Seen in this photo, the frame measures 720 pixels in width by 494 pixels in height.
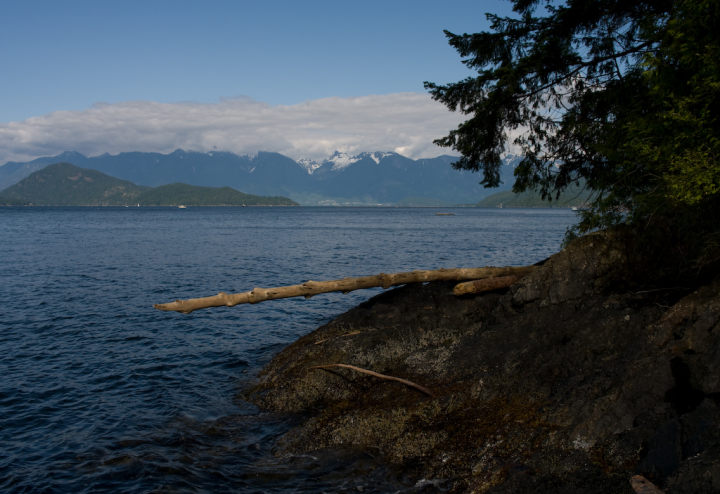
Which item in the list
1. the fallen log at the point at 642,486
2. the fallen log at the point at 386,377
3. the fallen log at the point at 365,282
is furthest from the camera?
the fallen log at the point at 365,282

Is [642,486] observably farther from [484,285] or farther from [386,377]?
[484,285]

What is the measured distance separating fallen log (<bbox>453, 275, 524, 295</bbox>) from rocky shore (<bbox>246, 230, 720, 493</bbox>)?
0.84 feet

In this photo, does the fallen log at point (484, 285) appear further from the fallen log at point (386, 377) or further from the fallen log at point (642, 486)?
the fallen log at point (642, 486)

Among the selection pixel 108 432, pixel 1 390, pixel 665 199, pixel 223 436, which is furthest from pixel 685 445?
pixel 1 390

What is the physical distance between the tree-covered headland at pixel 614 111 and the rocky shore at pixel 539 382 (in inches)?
48.7

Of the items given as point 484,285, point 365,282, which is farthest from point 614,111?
point 365,282

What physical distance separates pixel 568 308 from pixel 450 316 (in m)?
3.05

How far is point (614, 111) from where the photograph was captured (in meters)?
11.0

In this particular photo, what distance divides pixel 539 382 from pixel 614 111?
7.41 meters

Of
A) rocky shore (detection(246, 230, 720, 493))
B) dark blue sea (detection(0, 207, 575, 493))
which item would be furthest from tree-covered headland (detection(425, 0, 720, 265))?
dark blue sea (detection(0, 207, 575, 493))

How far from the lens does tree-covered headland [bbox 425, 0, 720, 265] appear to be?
7.55 meters

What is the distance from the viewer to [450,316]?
1182 cm

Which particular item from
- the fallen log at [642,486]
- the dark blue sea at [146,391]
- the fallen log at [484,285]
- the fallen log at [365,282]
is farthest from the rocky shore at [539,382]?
the dark blue sea at [146,391]

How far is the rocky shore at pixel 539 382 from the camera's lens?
567 cm
